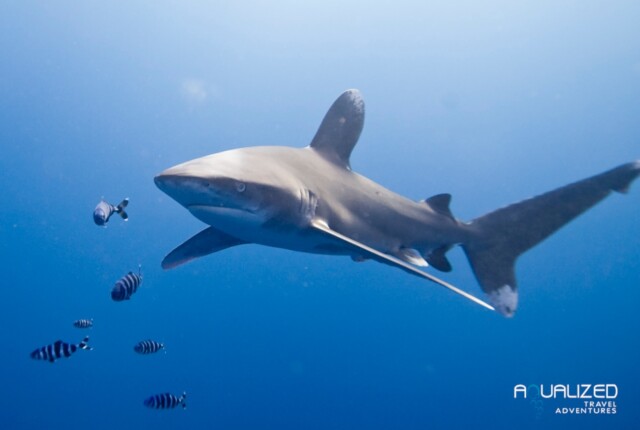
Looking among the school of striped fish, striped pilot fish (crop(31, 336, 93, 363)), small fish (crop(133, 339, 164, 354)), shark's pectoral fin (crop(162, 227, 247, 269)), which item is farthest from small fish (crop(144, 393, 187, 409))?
shark's pectoral fin (crop(162, 227, 247, 269))

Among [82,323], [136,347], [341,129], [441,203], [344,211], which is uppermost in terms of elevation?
[341,129]

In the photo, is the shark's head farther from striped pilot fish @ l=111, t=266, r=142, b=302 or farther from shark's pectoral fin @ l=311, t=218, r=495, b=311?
striped pilot fish @ l=111, t=266, r=142, b=302

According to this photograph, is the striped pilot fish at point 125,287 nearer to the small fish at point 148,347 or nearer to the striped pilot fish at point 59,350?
the striped pilot fish at point 59,350

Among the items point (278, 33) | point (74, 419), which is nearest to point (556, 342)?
point (278, 33)

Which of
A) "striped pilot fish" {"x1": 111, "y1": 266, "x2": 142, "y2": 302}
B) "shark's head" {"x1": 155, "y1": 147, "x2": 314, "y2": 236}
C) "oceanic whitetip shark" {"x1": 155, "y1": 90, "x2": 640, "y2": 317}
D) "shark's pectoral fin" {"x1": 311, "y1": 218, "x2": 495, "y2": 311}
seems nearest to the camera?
"shark's head" {"x1": 155, "y1": 147, "x2": 314, "y2": 236}

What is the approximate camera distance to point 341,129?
6051mm

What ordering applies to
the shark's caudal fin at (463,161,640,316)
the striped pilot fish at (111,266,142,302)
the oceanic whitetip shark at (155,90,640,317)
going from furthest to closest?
the striped pilot fish at (111,266,142,302) → the shark's caudal fin at (463,161,640,316) → the oceanic whitetip shark at (155,90,640,317)

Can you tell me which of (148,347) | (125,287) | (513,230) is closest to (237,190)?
(513,230)

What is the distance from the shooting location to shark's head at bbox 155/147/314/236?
3525 millimetres

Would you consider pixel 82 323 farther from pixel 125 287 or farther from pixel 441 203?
pixel 441 203

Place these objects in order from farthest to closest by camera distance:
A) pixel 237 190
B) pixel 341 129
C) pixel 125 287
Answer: pixel 125 287
pixel 341 129
pixel 237 190

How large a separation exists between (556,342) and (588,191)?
66011mm

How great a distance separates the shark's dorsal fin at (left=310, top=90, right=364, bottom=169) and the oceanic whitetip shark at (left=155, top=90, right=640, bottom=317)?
0.01 meters

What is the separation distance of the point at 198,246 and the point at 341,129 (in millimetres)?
2326
